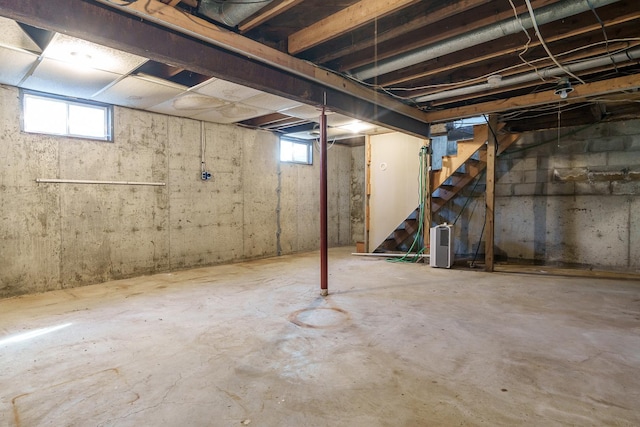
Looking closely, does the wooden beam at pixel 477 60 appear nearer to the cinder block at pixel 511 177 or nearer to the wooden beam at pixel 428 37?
the wooden beam at pixel 428 37

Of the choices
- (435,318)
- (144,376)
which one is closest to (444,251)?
(435,318)

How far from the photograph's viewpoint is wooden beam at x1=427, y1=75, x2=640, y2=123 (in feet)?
11.8

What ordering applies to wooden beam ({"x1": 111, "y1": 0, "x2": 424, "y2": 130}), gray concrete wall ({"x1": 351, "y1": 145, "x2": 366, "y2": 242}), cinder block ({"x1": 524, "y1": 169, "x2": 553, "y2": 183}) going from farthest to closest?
gray concrete wall ({"x1": 351, "y1": 145, "x2": 366, "y2": 242}) → cinder block ({"x1": 524, "y1": 169, "x2": 553, "y2": 183}) → wooden beam ({"x1": 111, "y1": 0, "x2": 424, "y2": 130})

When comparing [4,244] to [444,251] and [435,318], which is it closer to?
[435,318]

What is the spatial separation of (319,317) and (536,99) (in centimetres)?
380

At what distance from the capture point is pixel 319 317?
119 inches

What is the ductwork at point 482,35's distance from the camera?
2.33 meters

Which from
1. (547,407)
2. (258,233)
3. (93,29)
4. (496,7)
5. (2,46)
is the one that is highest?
(496,7)

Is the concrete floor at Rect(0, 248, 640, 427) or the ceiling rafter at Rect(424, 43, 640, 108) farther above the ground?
the ceiling rafter at Rect(424, 43, 640, 108)

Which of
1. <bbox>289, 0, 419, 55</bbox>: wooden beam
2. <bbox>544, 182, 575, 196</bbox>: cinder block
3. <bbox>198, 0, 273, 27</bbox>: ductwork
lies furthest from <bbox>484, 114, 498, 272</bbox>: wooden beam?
<bbox>198, 0, 273, 27</bbox>: ductwork

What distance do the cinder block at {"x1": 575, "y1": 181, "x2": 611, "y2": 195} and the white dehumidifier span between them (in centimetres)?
218

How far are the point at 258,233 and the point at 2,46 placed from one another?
162 inches

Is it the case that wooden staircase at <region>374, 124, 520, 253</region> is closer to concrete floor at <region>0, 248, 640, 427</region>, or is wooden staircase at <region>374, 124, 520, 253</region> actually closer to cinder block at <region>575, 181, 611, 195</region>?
cinder block at <region>575, 181, 611, 195</region>

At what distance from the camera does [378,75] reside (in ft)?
12.5
